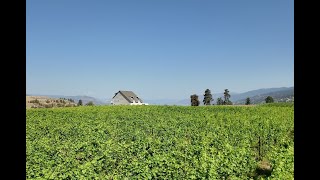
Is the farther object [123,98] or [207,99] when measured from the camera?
[207,99]

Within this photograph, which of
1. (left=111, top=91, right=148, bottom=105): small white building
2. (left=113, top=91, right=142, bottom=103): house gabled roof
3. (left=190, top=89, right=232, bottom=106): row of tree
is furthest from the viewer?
(left=113, top=91, right=142, bottom=103): house gabled roof

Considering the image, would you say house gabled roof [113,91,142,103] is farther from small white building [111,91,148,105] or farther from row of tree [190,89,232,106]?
row of tree [190,89,232,106]

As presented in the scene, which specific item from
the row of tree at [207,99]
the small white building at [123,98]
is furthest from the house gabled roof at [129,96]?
the row of tree at [207,99]

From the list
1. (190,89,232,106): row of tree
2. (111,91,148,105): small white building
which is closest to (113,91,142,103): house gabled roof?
(111,91,148,105): small white building

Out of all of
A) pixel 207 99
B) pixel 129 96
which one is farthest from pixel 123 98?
pixel 207 99

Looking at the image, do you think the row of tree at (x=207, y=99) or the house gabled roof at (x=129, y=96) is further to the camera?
the house gabled roof at (x=129, y=96)

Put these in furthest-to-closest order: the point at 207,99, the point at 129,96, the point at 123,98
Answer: the point at 207,99
the point at 129,96
the point at 123,98

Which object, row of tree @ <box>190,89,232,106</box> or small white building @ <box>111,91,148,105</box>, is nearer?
row of tree @ <box>190,89,232,106</box>

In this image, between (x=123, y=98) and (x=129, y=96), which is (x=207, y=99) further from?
(x=123, y=98)

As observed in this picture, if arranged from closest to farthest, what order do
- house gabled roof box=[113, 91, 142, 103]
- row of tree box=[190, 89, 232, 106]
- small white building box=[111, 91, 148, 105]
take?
row of tree box=[190, 89, 232, 106] < small white building box=[111, 91, 148, 105] < house gabled roof box=[113, 91, 142, 103]

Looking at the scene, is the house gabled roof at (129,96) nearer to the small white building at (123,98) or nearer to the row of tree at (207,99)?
the small white building at (123,98)

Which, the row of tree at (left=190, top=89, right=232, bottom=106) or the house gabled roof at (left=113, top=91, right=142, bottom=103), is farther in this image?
the house gabled roof at (left=113, top=91, right=142, bottom=103)
